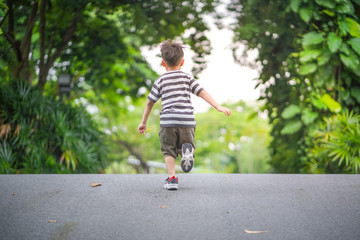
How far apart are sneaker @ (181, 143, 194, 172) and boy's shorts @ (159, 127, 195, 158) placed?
0.32 feet

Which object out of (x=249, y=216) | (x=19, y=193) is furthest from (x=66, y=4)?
(x=249, y=216)

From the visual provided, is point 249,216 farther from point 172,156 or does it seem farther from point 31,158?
point 31,158

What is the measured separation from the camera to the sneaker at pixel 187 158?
Result: 384 centimetres

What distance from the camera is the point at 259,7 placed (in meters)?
7.82

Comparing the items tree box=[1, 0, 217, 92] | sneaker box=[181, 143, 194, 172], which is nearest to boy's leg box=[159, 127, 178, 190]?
sneaker box=[181, 143, 194, 172]

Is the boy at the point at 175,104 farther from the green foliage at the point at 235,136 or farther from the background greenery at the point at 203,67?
the green foliage at the point at 235,136

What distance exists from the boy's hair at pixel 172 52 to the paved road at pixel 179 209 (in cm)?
134

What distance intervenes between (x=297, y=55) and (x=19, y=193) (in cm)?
602

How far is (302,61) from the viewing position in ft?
22.3

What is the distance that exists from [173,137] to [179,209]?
1.02 meters

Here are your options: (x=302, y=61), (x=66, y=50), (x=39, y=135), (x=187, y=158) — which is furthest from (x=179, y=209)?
(x=66, y=50)

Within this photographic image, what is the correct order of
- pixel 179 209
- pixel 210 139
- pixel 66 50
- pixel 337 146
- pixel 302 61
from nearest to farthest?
pixel 179 209, pixel 337 146, pixel 302 61, pixel 66 50, pixel 210 139

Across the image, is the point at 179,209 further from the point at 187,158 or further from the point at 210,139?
the point at 210,139

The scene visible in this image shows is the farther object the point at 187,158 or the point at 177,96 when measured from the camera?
the point at 177,96
